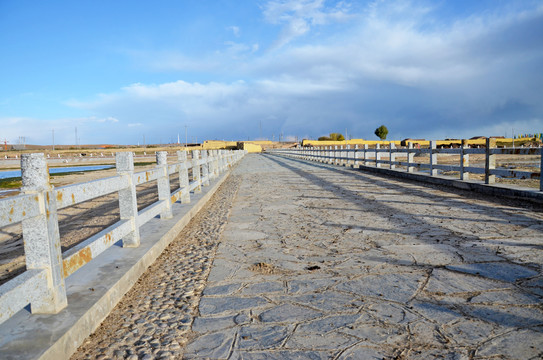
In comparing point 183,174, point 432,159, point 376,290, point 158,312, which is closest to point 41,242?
point 158,312

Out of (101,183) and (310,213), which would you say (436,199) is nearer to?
(310,213)

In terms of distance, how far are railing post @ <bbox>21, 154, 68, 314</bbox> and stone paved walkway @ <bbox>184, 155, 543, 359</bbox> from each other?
40.6 inches

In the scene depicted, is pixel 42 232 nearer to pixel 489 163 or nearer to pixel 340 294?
pixel 340 294

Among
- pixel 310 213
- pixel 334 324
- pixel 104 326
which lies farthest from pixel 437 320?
pixel 310 213

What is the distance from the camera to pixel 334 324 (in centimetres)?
278

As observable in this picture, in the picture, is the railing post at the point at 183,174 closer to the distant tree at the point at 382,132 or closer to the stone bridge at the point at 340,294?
the stone bridge at the point at 340,294

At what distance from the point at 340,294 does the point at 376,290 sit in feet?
1.06

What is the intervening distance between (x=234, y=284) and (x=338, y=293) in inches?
38.2

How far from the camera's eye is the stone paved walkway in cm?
249

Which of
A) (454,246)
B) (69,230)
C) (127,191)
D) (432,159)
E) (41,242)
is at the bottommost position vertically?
(69,230)

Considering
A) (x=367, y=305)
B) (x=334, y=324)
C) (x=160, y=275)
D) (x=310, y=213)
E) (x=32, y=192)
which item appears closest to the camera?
(x=32, y=192)

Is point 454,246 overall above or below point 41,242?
below

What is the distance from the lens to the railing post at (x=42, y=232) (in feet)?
8.31

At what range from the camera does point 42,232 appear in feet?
8.37
